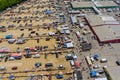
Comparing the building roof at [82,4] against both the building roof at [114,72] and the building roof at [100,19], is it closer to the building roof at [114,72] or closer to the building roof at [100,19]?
the building roof at [100,19]

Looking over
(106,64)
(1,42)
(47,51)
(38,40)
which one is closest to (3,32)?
(1,42)

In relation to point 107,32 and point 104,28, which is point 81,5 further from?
point 107,32

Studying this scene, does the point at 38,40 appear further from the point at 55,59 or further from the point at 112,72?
the point at 112,72

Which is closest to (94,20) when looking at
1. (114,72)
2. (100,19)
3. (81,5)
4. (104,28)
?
(100,19)

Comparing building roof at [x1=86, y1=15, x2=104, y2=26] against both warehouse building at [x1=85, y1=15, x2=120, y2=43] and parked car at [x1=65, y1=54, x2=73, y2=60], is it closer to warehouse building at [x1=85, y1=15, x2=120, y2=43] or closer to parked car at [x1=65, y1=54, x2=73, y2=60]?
warehouse building at [x1=85, y1=15, x2=120, y2=43]

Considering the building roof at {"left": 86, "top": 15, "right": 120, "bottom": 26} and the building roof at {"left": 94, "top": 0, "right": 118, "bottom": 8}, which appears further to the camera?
the building roof at {"left": 94, "top": 0, "right": 118, "bottom": 8}

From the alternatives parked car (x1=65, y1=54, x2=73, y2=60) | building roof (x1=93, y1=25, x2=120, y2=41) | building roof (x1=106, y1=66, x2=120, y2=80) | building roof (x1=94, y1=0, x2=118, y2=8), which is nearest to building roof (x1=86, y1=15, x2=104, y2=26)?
building roof (x1=93, y1=25, x2=120, y2=41)

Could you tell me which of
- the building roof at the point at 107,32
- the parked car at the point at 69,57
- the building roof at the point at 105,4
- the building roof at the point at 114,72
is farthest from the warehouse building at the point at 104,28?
the building roof at the point at 114,72
